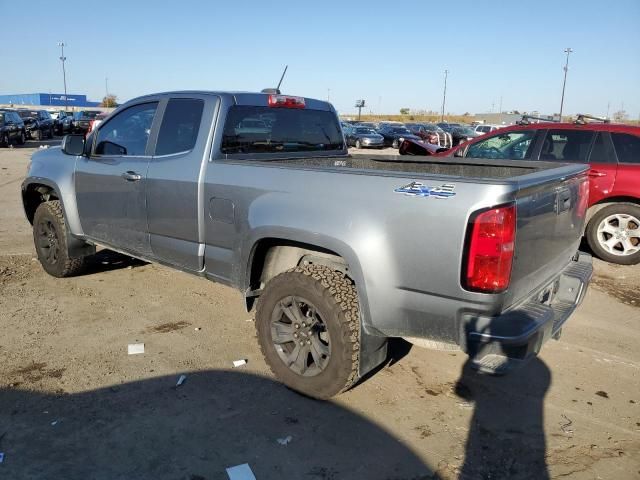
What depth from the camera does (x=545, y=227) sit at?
117 inches

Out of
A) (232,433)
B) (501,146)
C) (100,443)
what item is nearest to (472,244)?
(232,433)

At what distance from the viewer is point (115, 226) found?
4602 mm

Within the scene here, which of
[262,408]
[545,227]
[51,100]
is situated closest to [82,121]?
[262,408]

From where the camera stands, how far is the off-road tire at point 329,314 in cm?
307

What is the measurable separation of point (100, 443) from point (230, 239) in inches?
57.2

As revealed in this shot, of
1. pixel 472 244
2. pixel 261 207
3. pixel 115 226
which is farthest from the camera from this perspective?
pixel 115 226

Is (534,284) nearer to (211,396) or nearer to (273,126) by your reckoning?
(211,396)

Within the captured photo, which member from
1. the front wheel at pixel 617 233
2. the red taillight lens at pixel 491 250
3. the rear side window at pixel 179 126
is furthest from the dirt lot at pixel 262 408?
the front wheel at pixel 617 233

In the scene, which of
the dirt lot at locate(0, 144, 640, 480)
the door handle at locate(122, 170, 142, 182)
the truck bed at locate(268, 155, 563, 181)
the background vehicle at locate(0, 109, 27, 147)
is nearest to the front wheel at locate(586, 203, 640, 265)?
the dirt lot at locate(0, 144, 640, 480)

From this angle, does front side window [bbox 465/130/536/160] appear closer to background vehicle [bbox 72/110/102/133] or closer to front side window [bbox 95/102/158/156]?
front side window [bbox 95/102/158/156]

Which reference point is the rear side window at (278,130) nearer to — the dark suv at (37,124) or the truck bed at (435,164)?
the truck bed at (435,164)

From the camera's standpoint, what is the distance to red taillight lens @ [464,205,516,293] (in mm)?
2510

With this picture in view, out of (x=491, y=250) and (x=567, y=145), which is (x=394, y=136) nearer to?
(x=567, y=145)

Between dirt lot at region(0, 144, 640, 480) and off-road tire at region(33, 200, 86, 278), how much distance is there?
632 mm
